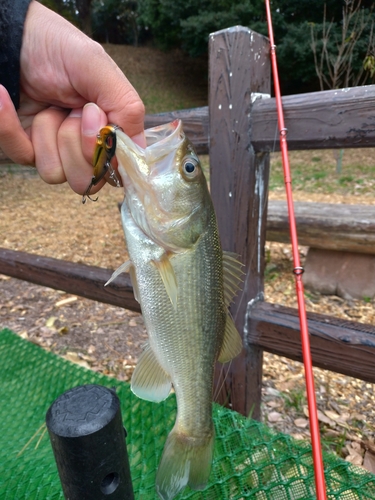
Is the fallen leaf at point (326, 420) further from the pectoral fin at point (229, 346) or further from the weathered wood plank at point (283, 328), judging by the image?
the pectoral fin at point (229, 346)

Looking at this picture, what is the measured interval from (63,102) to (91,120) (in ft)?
0.90

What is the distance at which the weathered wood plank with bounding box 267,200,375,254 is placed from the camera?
371 centimetres

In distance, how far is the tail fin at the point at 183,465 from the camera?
1085 millimetres

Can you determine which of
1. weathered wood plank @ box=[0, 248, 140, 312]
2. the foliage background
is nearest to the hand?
weathered wood plank @ box=[0, 248, 140, 312]

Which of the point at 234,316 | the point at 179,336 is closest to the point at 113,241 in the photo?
the point at 234,316

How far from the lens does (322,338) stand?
1.73 metres

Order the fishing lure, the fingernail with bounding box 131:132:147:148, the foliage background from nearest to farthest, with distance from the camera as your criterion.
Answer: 1. the fishing lure
2. the fingernail with bounding box 131:132:147:148
3. the foliage background

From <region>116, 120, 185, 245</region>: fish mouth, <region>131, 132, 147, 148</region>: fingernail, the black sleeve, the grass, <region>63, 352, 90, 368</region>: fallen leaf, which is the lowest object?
<region>63, 352, 90, 368</region>: fallen leaf

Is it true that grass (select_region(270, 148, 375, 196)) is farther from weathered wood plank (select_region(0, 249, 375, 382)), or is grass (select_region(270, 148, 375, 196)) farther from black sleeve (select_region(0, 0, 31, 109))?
black sleeve (select_region(0, 0, 31, 109))

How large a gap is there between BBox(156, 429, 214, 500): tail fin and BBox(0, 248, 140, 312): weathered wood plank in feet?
3.50

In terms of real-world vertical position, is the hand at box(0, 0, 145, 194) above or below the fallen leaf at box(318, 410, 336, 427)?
above

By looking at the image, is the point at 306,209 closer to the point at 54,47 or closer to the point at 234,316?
the point at 234,316

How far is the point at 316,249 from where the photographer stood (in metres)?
4.24

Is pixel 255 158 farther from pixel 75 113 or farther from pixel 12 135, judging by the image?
pixel 12 135
